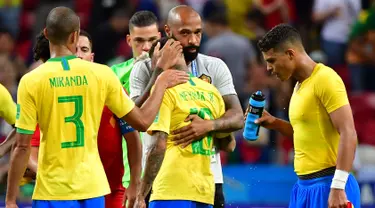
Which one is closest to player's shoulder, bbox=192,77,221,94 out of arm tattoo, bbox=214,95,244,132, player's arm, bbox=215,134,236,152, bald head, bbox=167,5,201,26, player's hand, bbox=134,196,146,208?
arm tattoo, bbox=214,95,244,132

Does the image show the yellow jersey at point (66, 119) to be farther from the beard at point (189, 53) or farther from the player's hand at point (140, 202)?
the beard at point (189, 53)

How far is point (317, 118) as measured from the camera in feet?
24.1

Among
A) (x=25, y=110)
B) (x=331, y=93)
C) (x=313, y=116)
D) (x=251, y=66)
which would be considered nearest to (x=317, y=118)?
(x=313, y=116)

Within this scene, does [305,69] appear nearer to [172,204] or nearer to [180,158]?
[180,158]

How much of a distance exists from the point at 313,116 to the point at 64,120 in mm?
1942

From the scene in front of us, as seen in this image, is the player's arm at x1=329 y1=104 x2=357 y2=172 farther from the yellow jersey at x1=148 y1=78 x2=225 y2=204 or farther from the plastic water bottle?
the yellow jersey at x1=148 y1=78 x2=225 y2=204

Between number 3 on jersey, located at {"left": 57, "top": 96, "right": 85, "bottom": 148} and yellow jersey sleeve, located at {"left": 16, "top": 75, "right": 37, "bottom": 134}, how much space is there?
0.64ft

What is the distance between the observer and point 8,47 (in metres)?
15.5

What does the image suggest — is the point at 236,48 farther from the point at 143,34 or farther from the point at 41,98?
the point at 41,98

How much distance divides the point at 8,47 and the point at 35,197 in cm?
904

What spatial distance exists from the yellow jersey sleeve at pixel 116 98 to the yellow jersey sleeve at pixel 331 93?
1.44 m

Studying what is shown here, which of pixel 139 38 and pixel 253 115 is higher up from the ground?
pixel 139 38

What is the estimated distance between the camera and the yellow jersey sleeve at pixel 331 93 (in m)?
7.14

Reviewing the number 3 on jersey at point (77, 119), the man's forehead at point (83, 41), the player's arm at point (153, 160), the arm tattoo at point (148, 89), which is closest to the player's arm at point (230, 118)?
the player's arm at point (153, 160)
